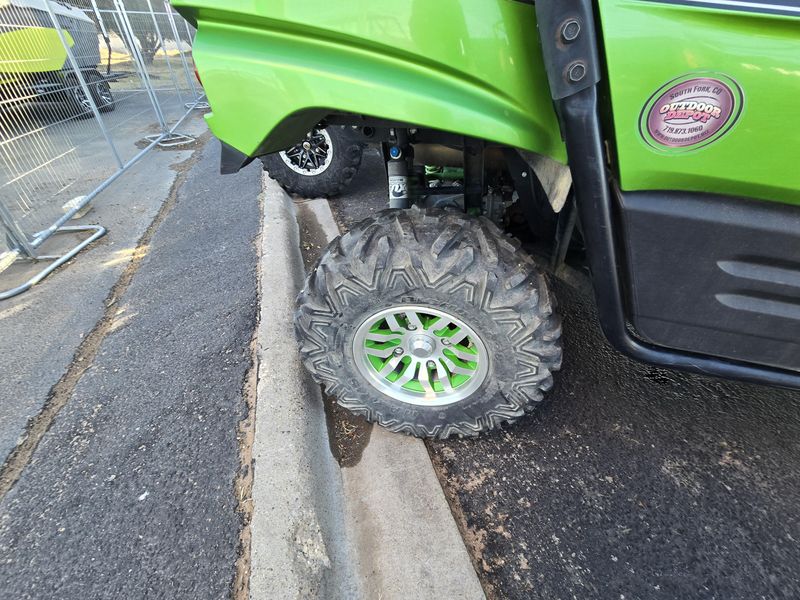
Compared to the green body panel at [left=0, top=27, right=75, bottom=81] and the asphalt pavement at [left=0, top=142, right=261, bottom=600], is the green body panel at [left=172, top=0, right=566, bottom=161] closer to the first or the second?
the asphalt pavement at [left=0, top=142, right=261, bottom=600]

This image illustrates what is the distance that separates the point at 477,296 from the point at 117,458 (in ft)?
5.26

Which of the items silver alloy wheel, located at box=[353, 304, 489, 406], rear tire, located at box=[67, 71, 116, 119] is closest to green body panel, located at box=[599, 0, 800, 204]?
silver alloy wheel, located at box=[353, 304, 489, 406]

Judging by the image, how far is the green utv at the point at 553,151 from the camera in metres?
0.99

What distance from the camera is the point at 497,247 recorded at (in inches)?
58.4

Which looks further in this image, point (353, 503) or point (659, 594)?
point (353, 503)

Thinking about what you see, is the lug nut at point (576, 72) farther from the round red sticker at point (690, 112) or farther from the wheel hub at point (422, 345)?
the wheel hub at point (422, 345)

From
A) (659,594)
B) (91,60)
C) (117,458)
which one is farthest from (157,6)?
(659,594)

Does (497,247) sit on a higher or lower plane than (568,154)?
lower

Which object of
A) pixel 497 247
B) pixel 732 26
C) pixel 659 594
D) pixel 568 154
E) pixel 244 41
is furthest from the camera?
pixel 497 247

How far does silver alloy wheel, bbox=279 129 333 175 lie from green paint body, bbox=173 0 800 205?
98.1 inches

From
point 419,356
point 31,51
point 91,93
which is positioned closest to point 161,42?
point 91,93

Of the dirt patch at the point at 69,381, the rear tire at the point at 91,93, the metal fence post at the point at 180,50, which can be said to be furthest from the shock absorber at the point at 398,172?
the metal fence post at the point at 180,50

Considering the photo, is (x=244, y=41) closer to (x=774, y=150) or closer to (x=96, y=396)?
(x=774, y=150)

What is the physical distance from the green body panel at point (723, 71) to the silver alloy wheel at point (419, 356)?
33.1 inches
